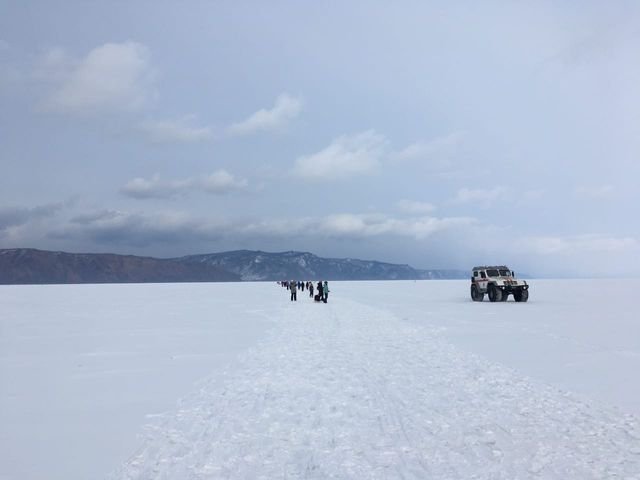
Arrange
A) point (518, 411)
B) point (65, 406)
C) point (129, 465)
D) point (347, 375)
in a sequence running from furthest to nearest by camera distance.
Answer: point (347, 375)
point (65, 406)
point (518, 411)
point (129, 465)

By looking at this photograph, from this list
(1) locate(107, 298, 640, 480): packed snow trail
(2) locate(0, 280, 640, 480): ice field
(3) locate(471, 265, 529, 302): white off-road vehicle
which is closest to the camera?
(1) locate(107, 298, 640, 480): packed snow trail

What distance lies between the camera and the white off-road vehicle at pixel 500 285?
3744 cm

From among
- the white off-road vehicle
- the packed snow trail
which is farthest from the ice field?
the white off-road vehicle

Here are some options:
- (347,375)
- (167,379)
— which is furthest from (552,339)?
(167,379)

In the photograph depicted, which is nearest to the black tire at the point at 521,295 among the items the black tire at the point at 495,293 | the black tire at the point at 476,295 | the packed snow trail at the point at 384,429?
the black tire at the point at 495,293

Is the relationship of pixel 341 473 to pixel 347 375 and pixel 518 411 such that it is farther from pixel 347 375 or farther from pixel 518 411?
pixel 347 375

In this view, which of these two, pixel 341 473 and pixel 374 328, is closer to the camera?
pixel 341 473

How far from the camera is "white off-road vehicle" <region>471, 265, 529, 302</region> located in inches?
1474

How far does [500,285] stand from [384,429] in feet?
106

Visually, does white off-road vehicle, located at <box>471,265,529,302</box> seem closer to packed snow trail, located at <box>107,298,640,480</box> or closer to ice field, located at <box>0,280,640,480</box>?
ice field, located at <box>0,280,640,480</box>

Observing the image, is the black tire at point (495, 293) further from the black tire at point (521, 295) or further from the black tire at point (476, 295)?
the black tire at point (476, 295)

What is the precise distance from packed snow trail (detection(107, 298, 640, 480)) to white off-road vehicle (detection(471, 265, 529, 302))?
86.9ft

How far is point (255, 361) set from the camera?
13047 mm

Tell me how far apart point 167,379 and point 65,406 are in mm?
2471
